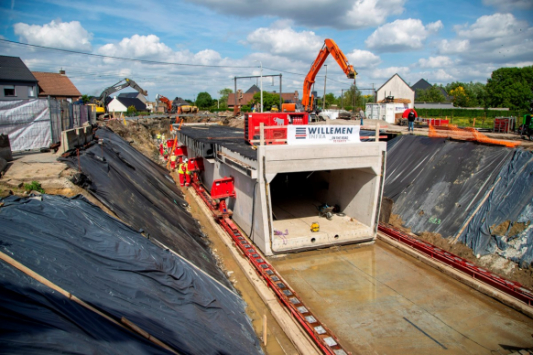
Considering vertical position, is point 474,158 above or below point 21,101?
below

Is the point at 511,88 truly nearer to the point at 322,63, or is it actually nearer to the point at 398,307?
the point at 322,63

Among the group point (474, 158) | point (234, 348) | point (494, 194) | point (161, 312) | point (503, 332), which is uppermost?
point (474, 158)

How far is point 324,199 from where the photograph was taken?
16234 mm

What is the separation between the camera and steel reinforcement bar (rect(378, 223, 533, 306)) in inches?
350

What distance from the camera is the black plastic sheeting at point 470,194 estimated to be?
35.9 feet

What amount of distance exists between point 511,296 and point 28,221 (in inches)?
456

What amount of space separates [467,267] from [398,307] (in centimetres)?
303

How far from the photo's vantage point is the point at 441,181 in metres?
14.4

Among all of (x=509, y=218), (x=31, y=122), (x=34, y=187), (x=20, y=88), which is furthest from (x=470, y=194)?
(x=20, y=88)

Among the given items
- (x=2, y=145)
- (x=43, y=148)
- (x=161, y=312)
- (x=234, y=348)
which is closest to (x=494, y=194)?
(x=234, y=348)

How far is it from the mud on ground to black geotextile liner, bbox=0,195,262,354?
7.90 m

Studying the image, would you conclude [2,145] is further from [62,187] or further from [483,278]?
[483,278]

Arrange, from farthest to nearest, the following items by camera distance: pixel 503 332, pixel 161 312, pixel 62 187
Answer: pixel 62 187 < pixel 503 332 < pixel 161 312

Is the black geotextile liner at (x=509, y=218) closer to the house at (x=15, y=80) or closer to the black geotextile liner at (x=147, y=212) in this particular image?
the black geotextile liner at (x=147, y=212)
